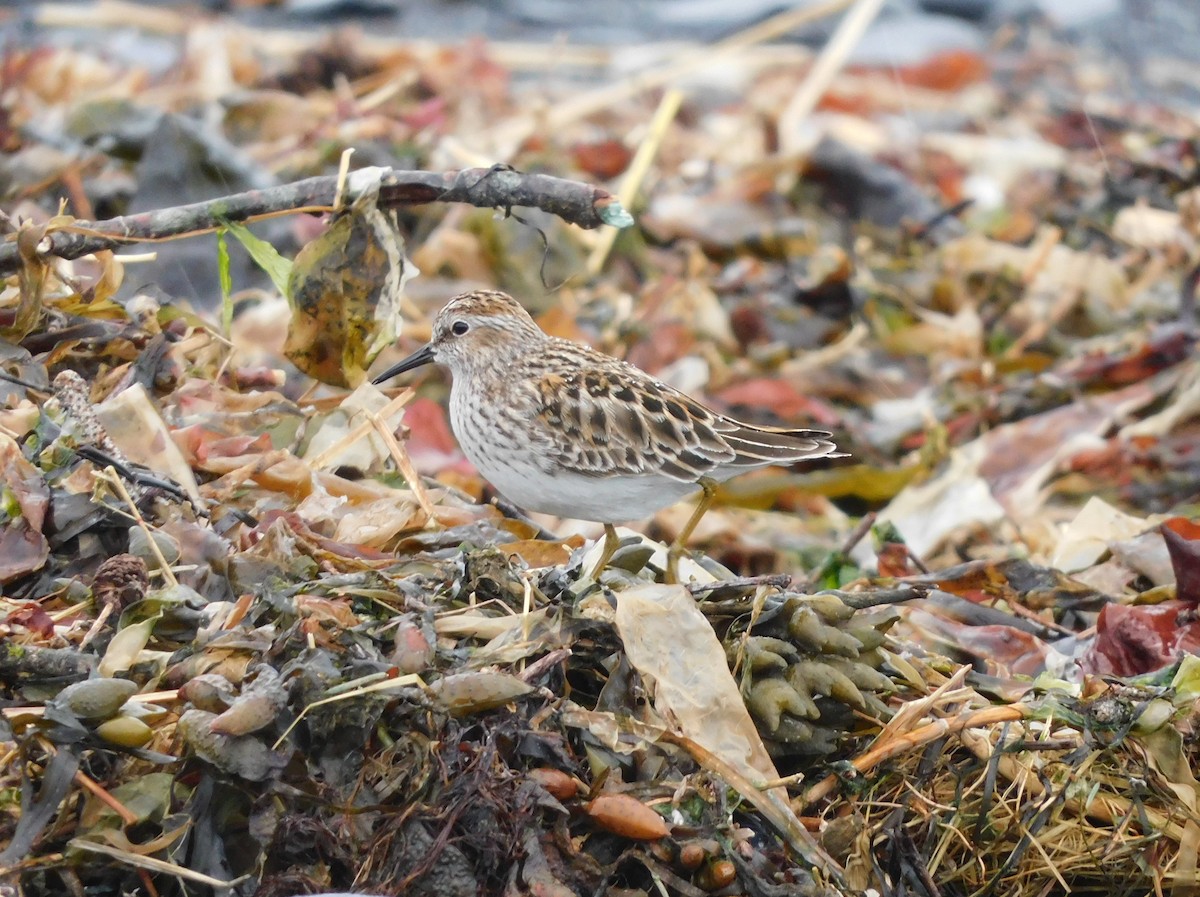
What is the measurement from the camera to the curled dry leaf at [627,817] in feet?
10.3

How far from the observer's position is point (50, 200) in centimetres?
716

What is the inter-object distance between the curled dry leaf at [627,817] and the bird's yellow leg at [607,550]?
2.62 ft

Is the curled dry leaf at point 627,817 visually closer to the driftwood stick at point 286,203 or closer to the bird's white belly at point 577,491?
the bird's white belly at point 577,491

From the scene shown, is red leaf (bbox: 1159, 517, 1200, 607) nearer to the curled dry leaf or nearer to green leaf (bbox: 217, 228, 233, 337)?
the curled dry leaf

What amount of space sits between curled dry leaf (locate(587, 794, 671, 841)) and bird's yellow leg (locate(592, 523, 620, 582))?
800mm

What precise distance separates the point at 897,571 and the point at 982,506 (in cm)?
119

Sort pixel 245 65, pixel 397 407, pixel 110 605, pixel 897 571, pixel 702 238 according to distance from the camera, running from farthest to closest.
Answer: pixel 245 65, pixel 702 238, pixel 897 571, pixel 397 407, pixel 110 605

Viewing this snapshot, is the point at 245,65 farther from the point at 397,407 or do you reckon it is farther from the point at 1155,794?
the point at 1155,794

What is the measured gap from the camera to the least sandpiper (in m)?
4.49

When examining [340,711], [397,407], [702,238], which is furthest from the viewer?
[702,238]

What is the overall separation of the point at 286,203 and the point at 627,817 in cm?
203

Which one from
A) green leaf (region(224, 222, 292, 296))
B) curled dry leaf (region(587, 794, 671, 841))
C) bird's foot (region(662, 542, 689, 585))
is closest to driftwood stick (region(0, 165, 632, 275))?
green leaf (region(224, 222, 292, 296))

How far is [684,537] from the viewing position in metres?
4.41

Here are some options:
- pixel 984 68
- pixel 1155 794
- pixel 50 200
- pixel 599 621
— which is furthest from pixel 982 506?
pixel 984 68
